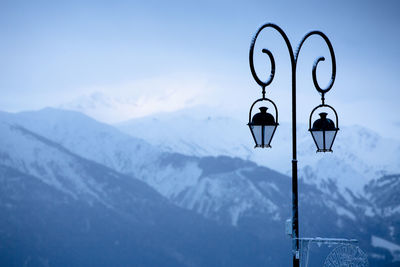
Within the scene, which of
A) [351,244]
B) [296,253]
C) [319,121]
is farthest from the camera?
[319,121]

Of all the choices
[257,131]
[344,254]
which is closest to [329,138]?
[257,131]

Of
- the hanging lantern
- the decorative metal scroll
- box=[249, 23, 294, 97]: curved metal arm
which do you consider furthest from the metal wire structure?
box=[249, 23, 294, 97]: curved metal arm

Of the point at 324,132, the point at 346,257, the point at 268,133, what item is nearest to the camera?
the point at 346,257

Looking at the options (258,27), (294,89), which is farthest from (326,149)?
(258,27)

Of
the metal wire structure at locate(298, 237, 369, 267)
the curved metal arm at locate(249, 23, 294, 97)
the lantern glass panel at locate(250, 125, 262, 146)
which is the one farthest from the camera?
the lantern glass panel at locate(250, 125, 262, 146)

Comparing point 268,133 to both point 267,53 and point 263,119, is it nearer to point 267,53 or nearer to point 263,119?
point 263,119

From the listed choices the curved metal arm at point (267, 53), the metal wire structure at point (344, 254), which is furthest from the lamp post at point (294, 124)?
the metal wire structure at point (344, 254)

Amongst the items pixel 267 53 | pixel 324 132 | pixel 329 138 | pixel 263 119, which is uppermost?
pixel 267 53

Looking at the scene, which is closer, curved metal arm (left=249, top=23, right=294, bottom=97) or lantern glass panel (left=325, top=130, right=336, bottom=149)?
curved metal arm (left=249, top=23, right=294, bottom=97)

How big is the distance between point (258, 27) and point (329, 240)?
3825 mm

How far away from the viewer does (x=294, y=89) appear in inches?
358

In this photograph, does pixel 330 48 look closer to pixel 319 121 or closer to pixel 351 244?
pixel 319 121

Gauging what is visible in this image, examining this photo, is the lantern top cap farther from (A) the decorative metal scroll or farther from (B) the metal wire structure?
(A) the decorative metal scroll

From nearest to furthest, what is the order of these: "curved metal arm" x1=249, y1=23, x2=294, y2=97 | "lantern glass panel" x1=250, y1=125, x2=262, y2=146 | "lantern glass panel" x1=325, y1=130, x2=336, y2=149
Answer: "curved metal arm" x1=249, y1=23, x2=294, y2=97 → "lantern glass panel" x1=250, y1=125, x2=262, y2=146 → "lantern glass panel" x1=325, y1=130, x2=336, y2=149
